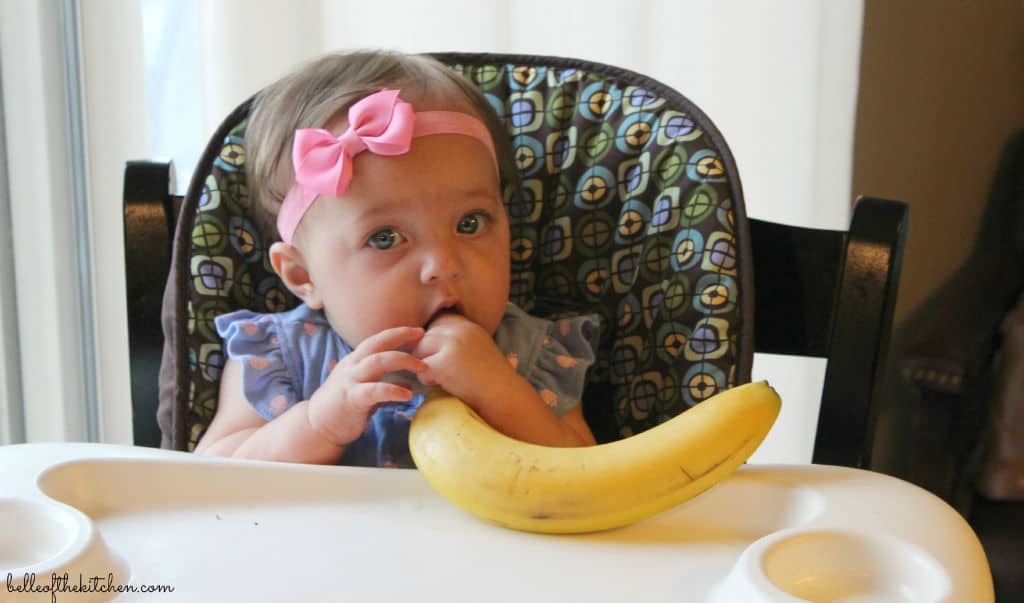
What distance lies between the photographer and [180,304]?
106 centimetres

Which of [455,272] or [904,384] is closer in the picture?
[455,272]

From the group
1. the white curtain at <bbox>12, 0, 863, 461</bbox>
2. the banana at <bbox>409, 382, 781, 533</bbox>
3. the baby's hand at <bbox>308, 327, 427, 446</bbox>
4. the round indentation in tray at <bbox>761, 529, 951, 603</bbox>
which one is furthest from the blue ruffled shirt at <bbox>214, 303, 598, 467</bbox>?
the white curtain at <bbox>12, 0, 863, 461</bbox>

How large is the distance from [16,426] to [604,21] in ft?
3.84

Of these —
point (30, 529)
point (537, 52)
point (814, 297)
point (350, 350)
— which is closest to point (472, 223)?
point (350, 350)

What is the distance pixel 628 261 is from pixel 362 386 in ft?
1.21

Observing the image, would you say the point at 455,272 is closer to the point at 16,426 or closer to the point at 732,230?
the point at 732,230

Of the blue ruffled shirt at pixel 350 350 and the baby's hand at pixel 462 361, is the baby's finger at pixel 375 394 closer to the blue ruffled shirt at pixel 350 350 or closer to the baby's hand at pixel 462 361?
the baby's hand at pixel 462 361

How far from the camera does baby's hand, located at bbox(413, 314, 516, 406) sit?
0.89 m

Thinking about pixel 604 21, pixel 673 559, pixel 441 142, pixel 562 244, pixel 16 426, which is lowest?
pixel 16 426

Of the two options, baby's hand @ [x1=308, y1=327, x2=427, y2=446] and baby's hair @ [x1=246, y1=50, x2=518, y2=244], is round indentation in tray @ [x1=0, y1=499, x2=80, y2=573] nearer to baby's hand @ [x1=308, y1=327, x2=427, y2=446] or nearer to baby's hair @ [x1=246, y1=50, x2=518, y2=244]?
baby's hand @ [x1=308, y1=327, x2=427, y2=446]

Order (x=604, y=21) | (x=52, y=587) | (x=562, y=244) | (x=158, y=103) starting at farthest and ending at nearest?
1. (x=158, y=103)
2. (x=604, y=21)
3. (x=562, y=244)
4. (x=52, y=587)

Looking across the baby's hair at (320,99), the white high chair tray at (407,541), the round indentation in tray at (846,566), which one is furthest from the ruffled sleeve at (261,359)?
the round indentation in tray at (846,566)

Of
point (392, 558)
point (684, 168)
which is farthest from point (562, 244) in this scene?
point (392, 558)

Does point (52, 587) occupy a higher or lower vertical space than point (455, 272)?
lower
